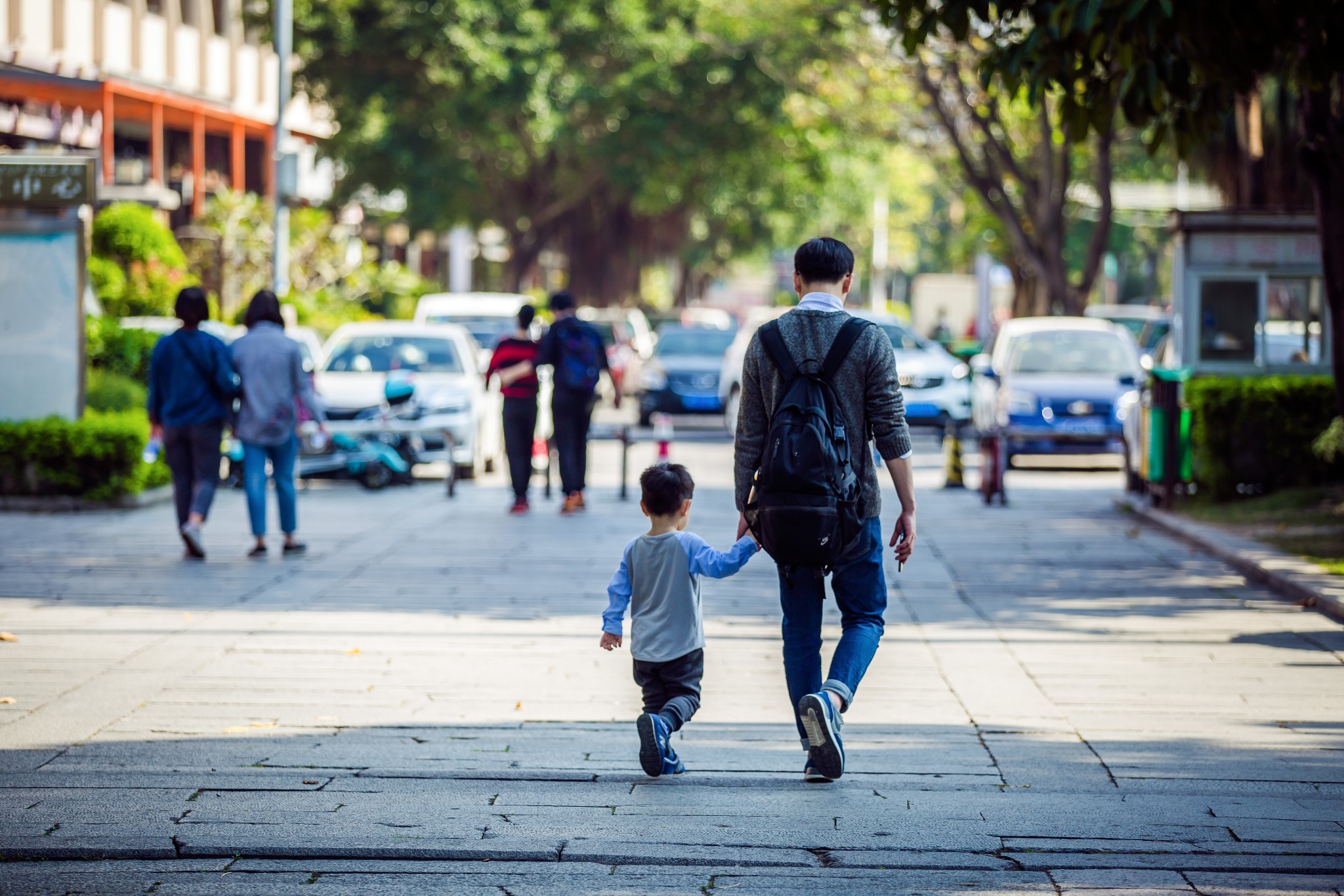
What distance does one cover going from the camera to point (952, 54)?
2727 centimetres

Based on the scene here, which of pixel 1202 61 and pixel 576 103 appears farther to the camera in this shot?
pixel 576 103

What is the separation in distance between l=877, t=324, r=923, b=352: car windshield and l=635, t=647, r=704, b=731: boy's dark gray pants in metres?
18.0

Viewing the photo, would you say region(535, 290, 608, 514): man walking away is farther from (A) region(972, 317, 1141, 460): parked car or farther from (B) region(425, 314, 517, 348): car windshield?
(B) region(425, 314, 517, 348): car windshield

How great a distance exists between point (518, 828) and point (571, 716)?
5.67 ft

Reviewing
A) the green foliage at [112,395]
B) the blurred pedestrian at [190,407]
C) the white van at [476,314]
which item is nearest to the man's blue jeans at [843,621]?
the blurred pedestrian at [190,407]

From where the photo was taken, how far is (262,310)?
1108cm

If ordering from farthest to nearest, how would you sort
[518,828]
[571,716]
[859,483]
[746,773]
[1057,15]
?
[1057,15] → [571,716] → [746,773] → [859,483] → [518,828]

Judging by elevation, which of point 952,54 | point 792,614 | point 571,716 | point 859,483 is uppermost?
point 952,54

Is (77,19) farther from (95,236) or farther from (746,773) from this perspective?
(746,773)

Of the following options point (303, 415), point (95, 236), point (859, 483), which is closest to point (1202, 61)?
point (859, 483)

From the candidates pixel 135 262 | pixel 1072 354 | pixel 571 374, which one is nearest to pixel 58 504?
pixel 571 374

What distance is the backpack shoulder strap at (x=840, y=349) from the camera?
17.4 feet

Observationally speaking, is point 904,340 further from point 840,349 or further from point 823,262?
point 840,349

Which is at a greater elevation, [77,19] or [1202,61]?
[77,19]
